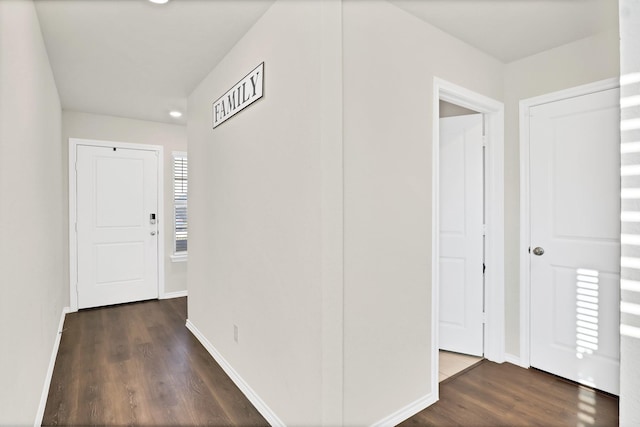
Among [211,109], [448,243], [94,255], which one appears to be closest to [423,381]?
[448,243]

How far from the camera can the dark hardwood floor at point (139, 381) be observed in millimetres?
2096

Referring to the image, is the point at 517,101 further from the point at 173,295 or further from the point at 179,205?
the point at 173,295

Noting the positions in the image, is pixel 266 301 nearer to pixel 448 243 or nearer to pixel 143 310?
pixel 448 243

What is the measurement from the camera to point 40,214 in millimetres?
2299

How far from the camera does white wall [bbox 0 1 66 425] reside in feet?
4.52

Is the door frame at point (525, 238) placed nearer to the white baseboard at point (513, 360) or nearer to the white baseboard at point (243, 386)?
the white baseboard at point (513, 360)

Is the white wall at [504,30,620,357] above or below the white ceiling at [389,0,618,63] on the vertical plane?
below

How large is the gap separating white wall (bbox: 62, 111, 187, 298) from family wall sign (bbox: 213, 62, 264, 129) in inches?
90.6

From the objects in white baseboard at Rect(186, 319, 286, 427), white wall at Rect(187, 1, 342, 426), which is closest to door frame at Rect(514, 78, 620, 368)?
white wall at Rect(187, 1, 342, 426)

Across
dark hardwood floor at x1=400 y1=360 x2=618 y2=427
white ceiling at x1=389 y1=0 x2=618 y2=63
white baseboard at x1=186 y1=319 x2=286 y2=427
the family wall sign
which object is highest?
white ceiling at x1=389 y1=0 x2=618 y2=63

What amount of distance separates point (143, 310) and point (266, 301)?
2942mm

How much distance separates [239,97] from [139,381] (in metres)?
2.20

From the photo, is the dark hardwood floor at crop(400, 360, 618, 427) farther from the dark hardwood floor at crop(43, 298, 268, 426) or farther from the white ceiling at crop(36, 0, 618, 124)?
the white ceiling at crop(36, 0, 618, 124)

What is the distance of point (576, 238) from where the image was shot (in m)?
2.48
